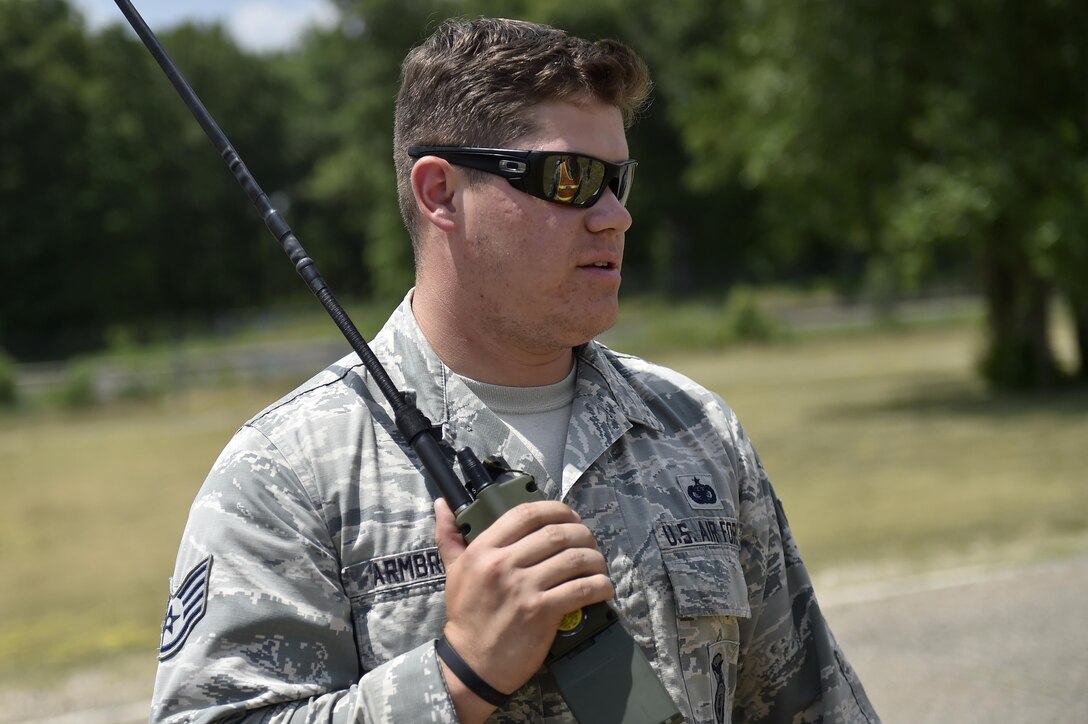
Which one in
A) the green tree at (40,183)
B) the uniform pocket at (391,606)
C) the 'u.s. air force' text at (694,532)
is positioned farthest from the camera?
the green tree at (40,183)

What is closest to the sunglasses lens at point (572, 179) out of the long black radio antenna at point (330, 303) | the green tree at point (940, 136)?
the long black radio antenna at point (330, 303)

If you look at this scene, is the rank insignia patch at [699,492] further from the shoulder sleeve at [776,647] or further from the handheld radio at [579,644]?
the handheld radio at [579,644]

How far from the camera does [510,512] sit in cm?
186

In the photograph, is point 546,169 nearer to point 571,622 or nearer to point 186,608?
point 571,622

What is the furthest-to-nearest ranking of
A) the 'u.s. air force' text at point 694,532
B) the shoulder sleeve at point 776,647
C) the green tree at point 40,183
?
the green tree at point 40,183
the shoulder sleeve at point 776,647
the 'u.s. air force' text at point 694,532

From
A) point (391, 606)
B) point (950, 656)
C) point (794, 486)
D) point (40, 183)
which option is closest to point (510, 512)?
point (391, 606)

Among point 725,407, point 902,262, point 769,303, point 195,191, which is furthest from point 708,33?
point 725,407

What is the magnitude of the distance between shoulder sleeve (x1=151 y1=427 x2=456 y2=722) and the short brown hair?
2.08 ft

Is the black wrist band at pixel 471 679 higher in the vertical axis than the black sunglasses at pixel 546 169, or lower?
lower

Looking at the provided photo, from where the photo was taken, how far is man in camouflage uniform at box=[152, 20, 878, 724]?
1900mm

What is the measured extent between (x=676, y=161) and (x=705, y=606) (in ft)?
194

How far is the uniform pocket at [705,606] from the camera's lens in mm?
2211

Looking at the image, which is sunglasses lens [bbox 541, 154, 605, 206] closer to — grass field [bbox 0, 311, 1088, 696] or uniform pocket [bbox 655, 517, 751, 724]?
uniform pocket [bbox 655, 517, 751, 724]

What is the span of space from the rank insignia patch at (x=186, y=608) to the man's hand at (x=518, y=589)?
1.28 ft
